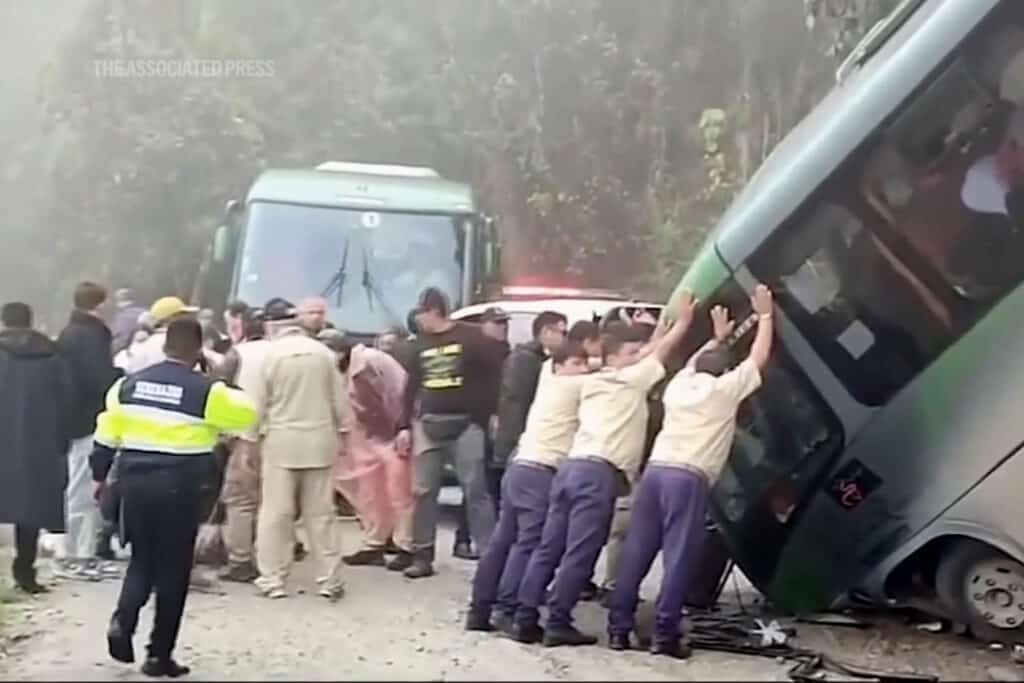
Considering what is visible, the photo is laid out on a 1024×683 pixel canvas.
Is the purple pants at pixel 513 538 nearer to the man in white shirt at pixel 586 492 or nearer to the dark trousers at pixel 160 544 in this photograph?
the man in white shirt at pixel 586 492

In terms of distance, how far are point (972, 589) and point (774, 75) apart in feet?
9.97

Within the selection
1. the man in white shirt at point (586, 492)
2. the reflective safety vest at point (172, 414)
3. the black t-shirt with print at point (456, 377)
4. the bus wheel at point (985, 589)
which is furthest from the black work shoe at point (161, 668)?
the bus wheel at point (985, 589)

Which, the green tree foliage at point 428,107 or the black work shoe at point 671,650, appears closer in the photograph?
the black work shoe at point 671,650

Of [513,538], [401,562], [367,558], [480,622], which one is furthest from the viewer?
[367,558]

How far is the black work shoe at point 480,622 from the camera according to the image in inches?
255

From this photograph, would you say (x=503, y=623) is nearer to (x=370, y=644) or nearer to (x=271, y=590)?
(x=370, y=644)

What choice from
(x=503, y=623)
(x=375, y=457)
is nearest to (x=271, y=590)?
(x=375, y=457)

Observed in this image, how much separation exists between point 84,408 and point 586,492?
2.79 metres

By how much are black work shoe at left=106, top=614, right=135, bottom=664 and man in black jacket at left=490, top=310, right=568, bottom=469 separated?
7.35 ft

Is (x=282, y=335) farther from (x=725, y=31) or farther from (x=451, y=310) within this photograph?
(x=725, y=31)

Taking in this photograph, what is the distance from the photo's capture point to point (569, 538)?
243 inches

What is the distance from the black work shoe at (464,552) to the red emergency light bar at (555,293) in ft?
4.48

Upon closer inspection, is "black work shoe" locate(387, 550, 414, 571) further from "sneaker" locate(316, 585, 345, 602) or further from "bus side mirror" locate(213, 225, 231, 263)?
"bus side mirror" locate(213, 225, 231, 263)

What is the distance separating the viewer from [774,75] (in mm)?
8055
